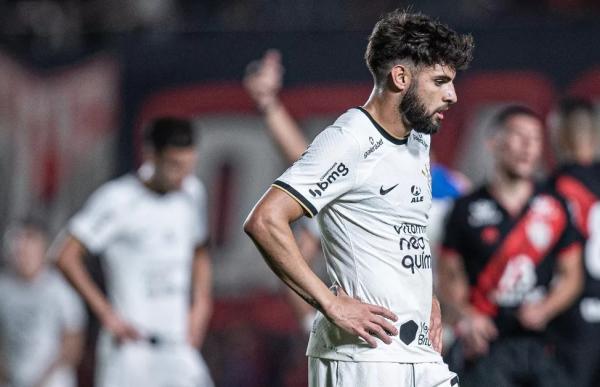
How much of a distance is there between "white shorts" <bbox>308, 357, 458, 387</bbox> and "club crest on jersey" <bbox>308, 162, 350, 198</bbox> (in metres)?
0.64

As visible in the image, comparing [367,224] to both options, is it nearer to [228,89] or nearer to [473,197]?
[473,197]

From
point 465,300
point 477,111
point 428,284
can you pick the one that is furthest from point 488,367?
point 477,111

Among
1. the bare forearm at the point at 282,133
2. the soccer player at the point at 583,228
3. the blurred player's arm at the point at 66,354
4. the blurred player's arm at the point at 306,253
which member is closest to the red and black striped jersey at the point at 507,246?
the soccer player at the point at 583,228

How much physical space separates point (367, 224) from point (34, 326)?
6.77m

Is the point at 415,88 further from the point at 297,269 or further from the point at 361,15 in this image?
the point at 361,15

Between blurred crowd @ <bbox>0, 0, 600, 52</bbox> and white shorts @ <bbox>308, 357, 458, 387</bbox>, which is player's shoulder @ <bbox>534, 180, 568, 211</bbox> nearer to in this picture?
white shorts @ <bbox>308, 357, 458, 387</bbox>

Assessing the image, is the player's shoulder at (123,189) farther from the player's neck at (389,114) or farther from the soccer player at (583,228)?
the player's neck at (389,114)

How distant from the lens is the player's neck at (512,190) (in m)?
6.79

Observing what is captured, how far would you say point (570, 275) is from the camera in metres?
6.87

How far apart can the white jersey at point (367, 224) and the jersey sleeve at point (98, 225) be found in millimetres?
3219

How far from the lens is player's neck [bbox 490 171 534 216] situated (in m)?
6.79

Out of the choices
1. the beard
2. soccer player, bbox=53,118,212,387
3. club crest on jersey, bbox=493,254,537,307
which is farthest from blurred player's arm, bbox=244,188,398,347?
soccer player, bbox=53,118,212,387

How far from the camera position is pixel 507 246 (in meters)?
6.68

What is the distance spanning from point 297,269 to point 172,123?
3.17 m
